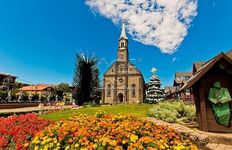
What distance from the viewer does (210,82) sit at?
7754 millimetres

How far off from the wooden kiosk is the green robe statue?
0.48 feet

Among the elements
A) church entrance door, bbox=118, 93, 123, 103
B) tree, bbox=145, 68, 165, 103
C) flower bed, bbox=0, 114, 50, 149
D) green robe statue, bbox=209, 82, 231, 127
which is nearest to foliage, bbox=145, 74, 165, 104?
tree, bbox=145, 68, 165, 103

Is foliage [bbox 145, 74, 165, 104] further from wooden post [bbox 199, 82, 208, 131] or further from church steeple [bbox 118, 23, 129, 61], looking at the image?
wooden post [bbox 199, 82, 208, 131]

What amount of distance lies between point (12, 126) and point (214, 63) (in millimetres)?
7767

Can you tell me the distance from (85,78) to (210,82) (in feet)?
43.4

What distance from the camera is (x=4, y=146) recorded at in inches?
218

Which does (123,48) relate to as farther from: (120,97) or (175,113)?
(175,113)

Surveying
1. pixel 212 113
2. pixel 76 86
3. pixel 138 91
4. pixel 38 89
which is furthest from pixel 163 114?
pixel 38 89

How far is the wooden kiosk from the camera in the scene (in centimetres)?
746

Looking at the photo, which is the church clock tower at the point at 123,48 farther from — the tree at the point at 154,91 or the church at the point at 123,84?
the tree at the point at 154,91

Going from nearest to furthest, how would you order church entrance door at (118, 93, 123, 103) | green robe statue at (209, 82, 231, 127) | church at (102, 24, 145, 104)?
green robe statue at (209, 82, 231, 127)
church at (102, 24, 145, 104)
church entrance door at (118, 93, 123, 103)

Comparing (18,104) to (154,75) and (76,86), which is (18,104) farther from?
(154,75)

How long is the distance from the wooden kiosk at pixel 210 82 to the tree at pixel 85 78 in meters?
12.7

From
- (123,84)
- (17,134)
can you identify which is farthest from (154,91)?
(17,134)
